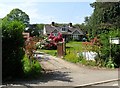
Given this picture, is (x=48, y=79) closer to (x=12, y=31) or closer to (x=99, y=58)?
(x=12, y=31)

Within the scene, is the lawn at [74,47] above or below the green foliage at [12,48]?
below

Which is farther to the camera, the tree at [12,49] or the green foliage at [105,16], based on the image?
the green foliage at [105,16]

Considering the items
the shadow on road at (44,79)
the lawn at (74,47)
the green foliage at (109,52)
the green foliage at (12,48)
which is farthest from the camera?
the lawn at (74,47)

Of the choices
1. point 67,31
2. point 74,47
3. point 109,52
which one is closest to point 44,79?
point 109,52

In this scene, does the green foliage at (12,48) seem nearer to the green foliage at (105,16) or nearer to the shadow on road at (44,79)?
the shadow on road at (44,79)

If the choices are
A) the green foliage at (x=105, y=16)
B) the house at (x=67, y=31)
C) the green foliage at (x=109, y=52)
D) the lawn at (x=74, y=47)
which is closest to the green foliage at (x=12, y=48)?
the green foliage at (x=109, y=52)

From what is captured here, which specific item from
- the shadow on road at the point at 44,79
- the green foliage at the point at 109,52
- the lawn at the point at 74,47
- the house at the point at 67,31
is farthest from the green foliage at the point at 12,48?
the house at the point at 67,31

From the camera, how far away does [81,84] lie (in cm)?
1299

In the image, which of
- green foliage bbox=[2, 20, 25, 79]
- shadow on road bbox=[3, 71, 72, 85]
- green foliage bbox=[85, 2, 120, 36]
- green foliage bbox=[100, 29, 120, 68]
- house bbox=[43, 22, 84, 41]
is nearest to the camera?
shadow on road bbox=[3, 71, 72, 85]

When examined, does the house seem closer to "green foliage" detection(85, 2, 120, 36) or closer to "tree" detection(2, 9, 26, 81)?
"green foliage" detection(85, 2, 120, 36)

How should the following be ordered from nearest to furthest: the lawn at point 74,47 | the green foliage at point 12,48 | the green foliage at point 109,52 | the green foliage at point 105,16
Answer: the green foliage at point 12,48, the green foliage at point 109,52, the lawn at point 74,47, the green foliage at point 105,16

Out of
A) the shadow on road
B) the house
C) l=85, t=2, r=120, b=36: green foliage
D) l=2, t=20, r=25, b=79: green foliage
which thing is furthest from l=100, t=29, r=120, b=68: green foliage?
the house

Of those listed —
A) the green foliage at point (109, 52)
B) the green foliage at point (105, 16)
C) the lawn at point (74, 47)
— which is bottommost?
the lawn at point (74, 47)

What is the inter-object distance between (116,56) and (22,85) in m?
9.47
